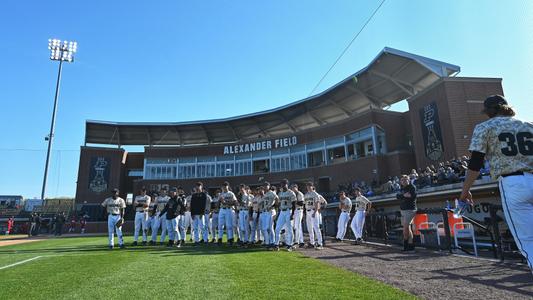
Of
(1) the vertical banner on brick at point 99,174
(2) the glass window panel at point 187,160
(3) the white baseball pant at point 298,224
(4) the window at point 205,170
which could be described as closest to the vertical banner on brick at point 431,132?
(3) the white baseball pant at point 298,224

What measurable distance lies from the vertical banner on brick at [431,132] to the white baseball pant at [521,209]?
24327mm

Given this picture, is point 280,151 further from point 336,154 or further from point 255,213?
point 255,213

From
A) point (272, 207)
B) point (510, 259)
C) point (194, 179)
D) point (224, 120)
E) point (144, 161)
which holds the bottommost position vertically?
point (510, 259)

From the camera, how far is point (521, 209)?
3.39 m


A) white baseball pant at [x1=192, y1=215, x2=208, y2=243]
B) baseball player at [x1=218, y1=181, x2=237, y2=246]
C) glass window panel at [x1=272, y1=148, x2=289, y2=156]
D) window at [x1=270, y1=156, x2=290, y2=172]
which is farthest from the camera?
glass window panel at [x1=272, y1=148, x2=289, y2=156]

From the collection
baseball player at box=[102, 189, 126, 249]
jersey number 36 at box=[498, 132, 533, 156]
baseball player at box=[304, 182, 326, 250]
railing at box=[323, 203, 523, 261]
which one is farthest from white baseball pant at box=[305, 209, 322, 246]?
jersey number 36 at box=[498, 132, 533, 156]

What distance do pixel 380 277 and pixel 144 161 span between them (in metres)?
47.1

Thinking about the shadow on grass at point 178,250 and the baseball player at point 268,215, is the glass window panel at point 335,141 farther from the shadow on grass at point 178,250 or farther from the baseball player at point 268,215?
the shadow on grass at point 178,250

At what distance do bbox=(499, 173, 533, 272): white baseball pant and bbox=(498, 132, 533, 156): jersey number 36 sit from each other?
0.84 ft

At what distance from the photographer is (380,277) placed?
590 centimetres

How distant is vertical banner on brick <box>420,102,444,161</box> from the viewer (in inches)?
1016

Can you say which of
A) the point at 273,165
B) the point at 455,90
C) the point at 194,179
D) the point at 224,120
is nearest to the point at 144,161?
the point at 194,179

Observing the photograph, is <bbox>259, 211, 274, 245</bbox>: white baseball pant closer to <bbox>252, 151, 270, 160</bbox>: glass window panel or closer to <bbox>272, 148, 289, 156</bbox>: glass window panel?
<bbox>272, 148, 289, 156</bbox>: glass window panel

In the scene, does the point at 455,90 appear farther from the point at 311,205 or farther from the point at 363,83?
the point at 311,205
